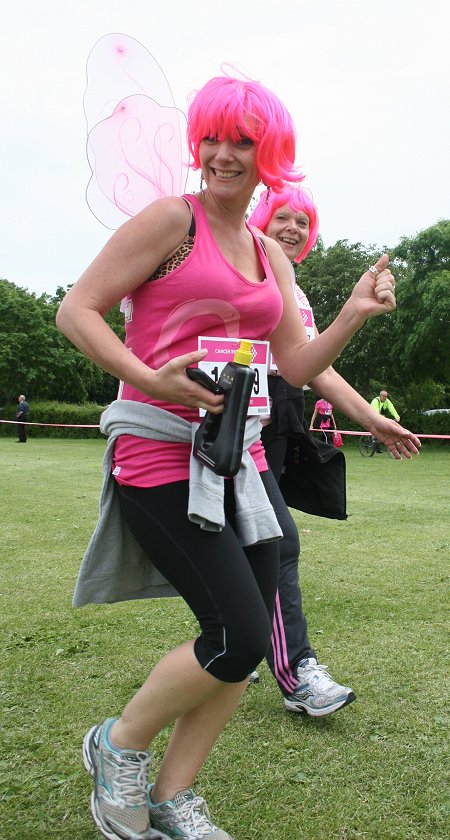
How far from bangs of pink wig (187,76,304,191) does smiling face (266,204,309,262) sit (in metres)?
1.34

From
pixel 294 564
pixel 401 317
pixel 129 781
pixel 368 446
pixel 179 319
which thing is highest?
pixel 401 317

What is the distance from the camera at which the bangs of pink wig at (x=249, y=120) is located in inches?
82.2

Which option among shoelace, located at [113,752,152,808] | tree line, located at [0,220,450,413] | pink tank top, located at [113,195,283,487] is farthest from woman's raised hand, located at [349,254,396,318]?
tree line, located at [0,220,450,413]

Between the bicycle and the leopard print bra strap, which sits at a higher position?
the leopard print bra strap

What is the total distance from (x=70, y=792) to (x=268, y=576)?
1.01m

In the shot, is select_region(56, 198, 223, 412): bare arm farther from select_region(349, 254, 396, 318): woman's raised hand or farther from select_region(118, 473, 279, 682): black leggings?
select_region(349, 254, 396, 318): woman's raised hand

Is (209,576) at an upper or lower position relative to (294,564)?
upper

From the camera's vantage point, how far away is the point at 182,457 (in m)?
2.07

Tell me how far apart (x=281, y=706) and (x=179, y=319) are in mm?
1893

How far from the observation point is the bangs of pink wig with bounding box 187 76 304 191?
2088 millimetres

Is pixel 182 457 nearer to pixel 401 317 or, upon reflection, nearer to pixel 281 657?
pixel 281 657

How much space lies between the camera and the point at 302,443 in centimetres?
339

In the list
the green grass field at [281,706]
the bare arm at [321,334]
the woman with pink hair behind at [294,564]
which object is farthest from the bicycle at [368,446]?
the bare arm at [321,334]

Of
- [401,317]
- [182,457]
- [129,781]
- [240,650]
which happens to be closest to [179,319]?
[182,457]
